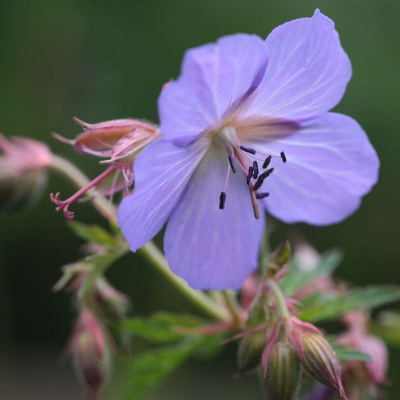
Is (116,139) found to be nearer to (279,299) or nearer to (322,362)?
(279,299)

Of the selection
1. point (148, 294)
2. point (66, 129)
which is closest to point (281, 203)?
point (148, 294)

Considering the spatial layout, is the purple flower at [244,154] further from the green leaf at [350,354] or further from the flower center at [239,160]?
the green leaf at [350,354]

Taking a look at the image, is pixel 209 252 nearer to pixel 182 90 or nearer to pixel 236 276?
pixel 236 276

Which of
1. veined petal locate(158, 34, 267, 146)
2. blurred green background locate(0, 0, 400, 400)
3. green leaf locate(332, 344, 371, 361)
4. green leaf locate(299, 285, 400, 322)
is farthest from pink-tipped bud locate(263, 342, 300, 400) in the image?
blurred green background locate(0, 0, 400, 400)

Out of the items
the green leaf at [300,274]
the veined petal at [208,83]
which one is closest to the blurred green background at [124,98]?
the green leaf at [300,274]

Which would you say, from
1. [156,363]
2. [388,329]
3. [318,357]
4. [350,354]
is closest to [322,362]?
[318,357]

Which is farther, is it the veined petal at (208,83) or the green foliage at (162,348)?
the green foliage at (162,348)
